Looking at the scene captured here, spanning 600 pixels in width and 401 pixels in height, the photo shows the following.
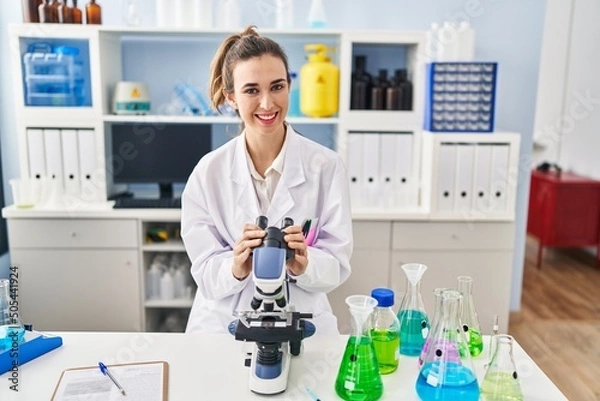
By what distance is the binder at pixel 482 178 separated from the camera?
2.79 m

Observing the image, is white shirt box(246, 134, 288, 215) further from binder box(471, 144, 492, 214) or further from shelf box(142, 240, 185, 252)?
binder box(471, 144, 492, 214)

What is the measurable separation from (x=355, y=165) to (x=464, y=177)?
0.55m

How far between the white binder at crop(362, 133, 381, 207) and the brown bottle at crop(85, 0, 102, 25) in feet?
4.81

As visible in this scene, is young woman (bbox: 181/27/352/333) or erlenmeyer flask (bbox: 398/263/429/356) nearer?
erlenmeyer flask (bbox: 398/263/429/356)

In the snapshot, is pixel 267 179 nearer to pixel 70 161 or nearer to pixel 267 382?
pixel 267 382

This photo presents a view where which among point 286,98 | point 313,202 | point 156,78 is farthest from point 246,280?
point 156,78

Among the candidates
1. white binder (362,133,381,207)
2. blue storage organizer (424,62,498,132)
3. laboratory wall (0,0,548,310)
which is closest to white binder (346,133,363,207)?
white binder (362,133,381,207)

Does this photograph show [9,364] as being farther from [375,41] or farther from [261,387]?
[375,41]

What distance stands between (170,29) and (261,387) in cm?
208

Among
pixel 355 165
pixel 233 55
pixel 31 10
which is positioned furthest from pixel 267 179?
pixel 31 10

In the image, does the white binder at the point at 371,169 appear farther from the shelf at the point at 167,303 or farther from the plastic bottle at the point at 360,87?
the shelf at the point at 167,303

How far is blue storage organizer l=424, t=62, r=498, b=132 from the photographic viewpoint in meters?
2.78

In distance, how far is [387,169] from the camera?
290 cm

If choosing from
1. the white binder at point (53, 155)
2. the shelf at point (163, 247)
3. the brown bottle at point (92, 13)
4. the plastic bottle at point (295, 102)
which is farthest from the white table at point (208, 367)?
the brown bottle at point (92, 13)
